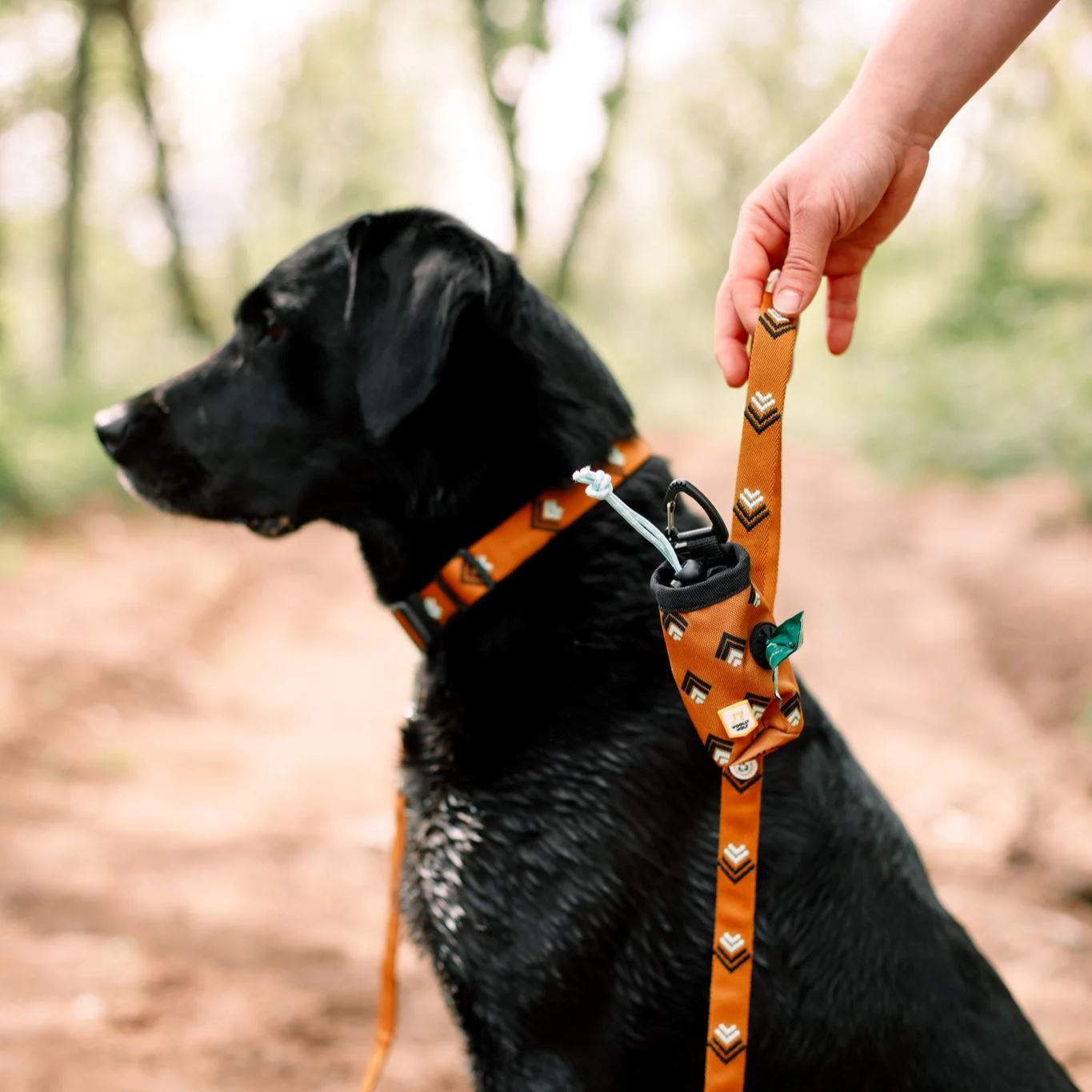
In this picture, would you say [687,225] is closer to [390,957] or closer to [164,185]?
[164,185]

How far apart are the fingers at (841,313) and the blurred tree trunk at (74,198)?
1011 cm

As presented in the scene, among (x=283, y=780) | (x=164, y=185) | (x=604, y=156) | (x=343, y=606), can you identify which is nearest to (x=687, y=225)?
(x=604, y=156)

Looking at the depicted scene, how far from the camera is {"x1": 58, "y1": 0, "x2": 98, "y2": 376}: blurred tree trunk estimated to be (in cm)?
1172

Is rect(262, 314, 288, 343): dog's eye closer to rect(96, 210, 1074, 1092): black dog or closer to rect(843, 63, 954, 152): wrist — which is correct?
rect(96, 210, 1074, 1092): black dog

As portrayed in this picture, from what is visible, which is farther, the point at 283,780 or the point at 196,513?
the point at 283,780

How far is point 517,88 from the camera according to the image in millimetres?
17141

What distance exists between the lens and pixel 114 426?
214 cm

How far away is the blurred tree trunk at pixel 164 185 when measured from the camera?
11.6 meters

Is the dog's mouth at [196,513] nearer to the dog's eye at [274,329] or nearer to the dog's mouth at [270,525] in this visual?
the dog's mouth at [270,525]

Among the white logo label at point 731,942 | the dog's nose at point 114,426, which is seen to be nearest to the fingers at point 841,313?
the white logo label at point 731,942

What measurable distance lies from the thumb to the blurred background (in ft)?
7.12

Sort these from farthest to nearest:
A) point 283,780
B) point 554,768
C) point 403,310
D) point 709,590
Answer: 1. point 283,780
2. point 403,310
3. point 554,768
4. point 709,590

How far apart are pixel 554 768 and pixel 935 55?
4.01 feet

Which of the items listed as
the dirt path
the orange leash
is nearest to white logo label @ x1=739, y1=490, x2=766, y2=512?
the orange leash
